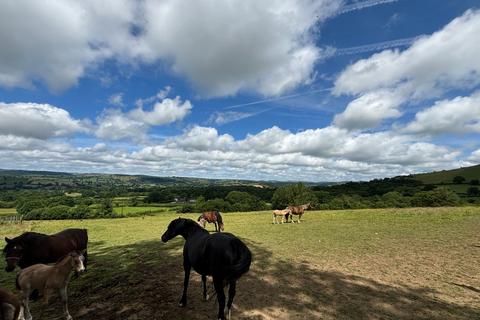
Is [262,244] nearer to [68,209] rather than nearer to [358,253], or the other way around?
[358,253]

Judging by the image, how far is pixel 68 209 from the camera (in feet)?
213

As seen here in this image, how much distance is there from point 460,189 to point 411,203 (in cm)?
4734

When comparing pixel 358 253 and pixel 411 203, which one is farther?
pixel 411 203

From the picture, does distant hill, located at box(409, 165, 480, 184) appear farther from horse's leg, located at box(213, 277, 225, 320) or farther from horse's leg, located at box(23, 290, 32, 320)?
horse's leg, located at box(23, 290, 32, 320)

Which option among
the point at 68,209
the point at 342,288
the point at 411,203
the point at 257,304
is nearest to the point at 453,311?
the point at 342,288

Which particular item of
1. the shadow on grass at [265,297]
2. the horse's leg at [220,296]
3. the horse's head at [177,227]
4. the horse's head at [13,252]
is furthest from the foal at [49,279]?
the horse's leg at [220,296]

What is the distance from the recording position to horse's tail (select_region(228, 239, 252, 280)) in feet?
21.2

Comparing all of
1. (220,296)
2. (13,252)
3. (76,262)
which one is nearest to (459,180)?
(220,296)

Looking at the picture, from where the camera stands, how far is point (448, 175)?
111000 millimetres

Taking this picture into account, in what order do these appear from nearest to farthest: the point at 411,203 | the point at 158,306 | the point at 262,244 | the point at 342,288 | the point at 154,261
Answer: the point at 158,306 < the point at 342,288 < the point at 154,261 < the point at 262,244 < the point at 411,203

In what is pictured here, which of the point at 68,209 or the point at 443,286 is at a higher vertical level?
the point at 443,286

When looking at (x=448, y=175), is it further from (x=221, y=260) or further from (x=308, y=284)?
(x=221, y=260)

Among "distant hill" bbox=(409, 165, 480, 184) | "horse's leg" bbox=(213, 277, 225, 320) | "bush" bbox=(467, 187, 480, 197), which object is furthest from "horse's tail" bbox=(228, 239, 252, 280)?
"distant hill" bbox=(409, 165, 480, 184)

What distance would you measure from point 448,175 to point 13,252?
448 ft
